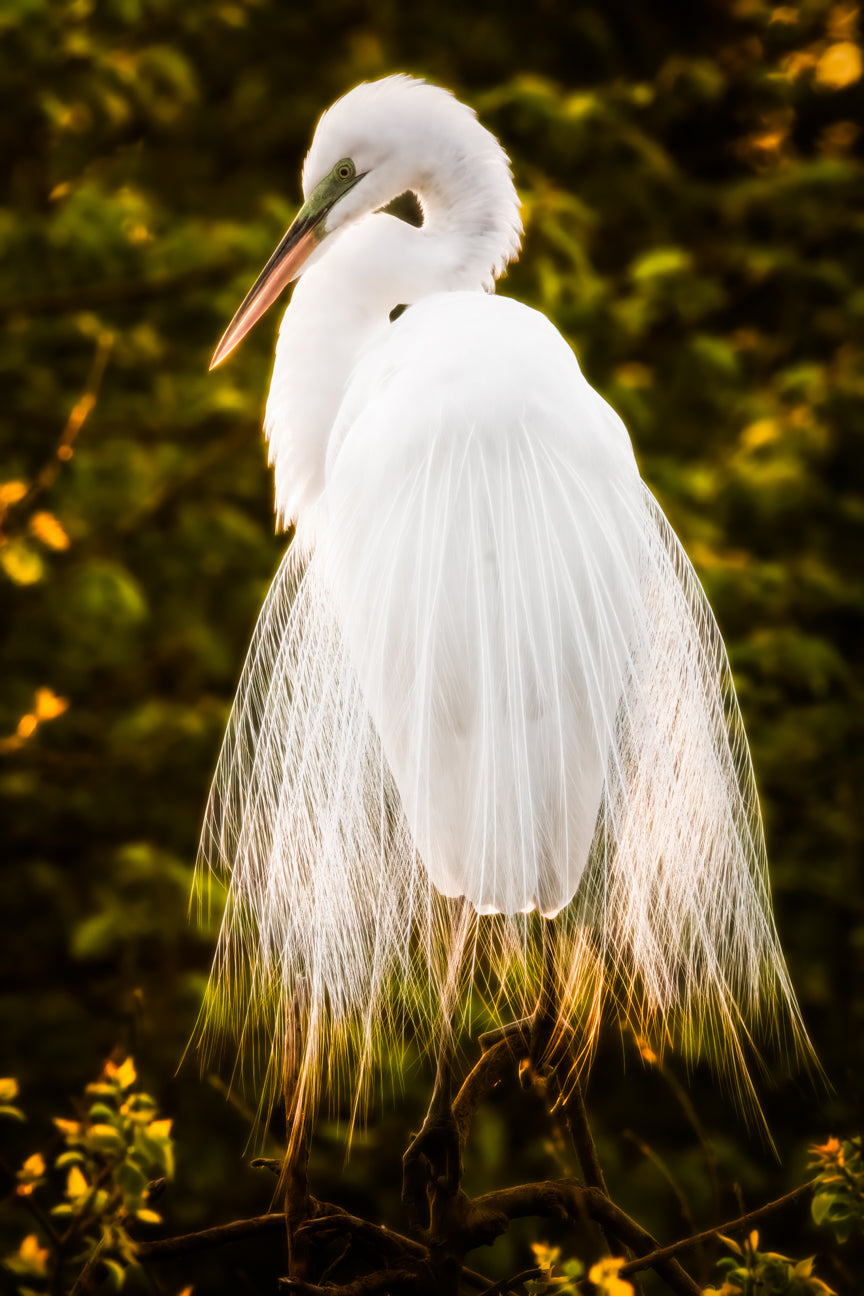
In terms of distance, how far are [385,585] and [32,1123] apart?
8.28 ft

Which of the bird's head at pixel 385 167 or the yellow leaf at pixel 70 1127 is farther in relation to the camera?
the bird's head at pixel 385 167

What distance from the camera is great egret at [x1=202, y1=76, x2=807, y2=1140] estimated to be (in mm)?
1277

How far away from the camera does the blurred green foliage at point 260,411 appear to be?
3.22 m

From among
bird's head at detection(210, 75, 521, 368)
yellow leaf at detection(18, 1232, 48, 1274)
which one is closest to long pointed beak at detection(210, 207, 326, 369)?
bird's head at detection(210, 75, 521, 368)

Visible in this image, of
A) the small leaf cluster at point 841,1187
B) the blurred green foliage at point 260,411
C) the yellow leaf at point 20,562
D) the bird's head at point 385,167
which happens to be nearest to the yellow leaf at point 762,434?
the blurred green foliage at point 260,411

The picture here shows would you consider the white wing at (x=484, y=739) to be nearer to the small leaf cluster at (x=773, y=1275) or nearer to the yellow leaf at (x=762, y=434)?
the small leaf cluster at (x=773, y=1275)

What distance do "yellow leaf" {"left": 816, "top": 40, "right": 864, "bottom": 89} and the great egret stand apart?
300 centimetres

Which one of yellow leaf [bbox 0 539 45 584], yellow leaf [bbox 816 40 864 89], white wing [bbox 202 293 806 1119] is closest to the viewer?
white wing [bbox 202 293 806 1119]

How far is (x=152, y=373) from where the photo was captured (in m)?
Answer: 3.79

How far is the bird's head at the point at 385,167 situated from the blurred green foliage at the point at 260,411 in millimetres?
1425

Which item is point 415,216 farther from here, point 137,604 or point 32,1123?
point 32,1123

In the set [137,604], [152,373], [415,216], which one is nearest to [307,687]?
[415,216]

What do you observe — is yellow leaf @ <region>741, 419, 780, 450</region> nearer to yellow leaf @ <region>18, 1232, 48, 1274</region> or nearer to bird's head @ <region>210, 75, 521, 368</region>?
bird's head @ <region>210, 75, 521, 368</region>

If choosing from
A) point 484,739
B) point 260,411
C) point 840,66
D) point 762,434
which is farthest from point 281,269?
point 840,66
